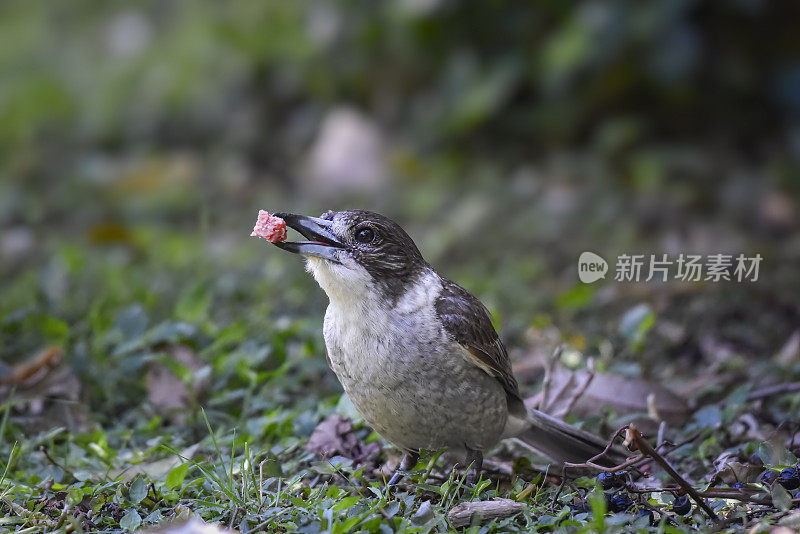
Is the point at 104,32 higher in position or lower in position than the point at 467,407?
higher

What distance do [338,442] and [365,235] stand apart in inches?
34.3

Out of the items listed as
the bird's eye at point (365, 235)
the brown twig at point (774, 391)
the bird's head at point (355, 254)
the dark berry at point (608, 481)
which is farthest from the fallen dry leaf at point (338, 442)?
the brown twig at point (774, 391)

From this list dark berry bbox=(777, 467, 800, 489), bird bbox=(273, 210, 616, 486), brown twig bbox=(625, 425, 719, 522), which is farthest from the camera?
bird bbox=(273, 210, 616, 486)

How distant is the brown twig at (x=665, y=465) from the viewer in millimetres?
3098

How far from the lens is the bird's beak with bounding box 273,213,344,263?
378cm

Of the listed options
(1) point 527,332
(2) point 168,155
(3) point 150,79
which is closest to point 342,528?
(1) point 527,332

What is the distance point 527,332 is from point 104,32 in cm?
737

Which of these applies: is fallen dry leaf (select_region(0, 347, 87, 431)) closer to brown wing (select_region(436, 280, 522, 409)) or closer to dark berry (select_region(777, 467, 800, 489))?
brown wing (select_region(436, 280, 522, 409))

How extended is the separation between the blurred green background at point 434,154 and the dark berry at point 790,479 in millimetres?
1788

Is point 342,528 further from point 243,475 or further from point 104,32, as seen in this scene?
point 104,32

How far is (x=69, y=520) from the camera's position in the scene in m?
3.23

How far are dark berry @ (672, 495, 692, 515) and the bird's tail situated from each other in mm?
607

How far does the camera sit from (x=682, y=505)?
3355 millimetres

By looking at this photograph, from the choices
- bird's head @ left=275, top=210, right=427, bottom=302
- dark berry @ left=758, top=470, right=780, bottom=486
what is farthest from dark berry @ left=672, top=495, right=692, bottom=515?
bird's head @ left=275, top=210, right=427, bottom=302
